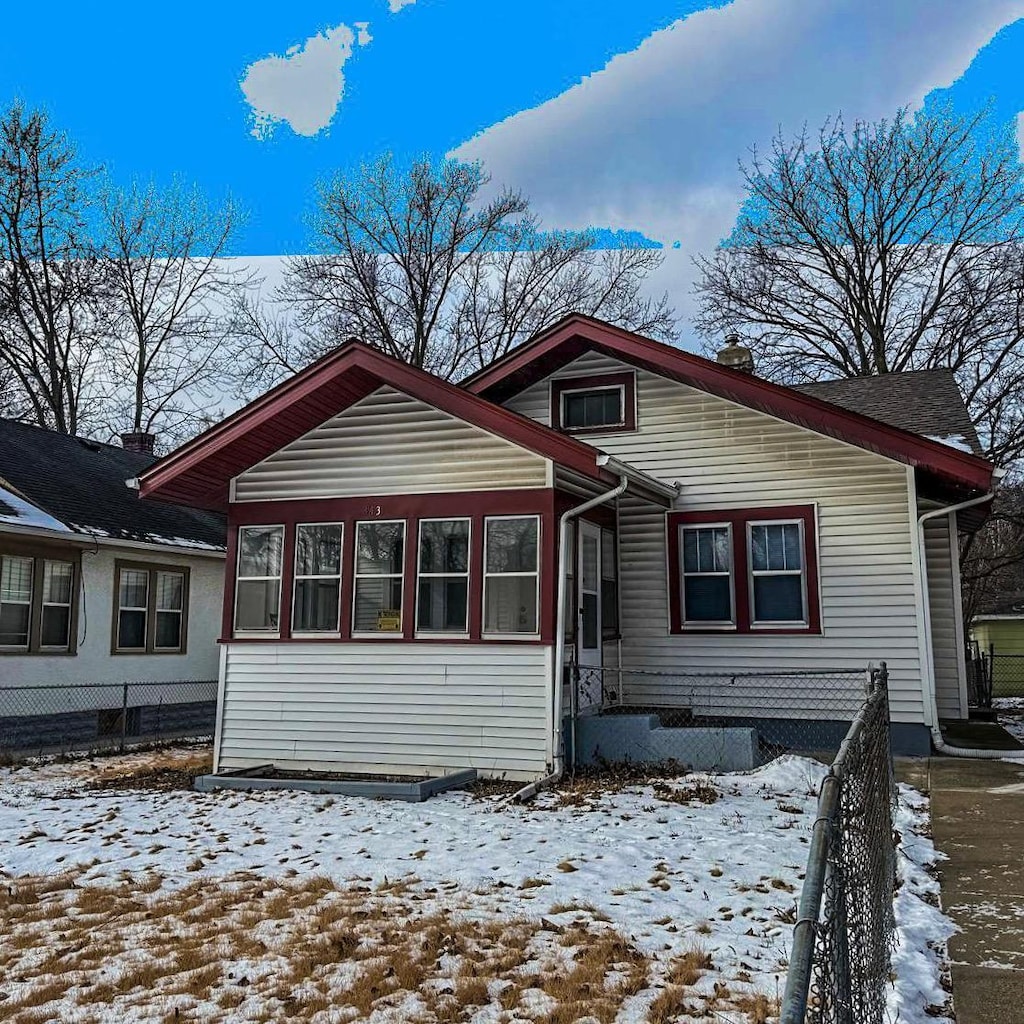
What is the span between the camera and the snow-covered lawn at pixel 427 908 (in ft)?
13.3

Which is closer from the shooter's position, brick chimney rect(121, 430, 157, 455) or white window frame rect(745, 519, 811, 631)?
white window frame rect(745, 519, 811, 631)

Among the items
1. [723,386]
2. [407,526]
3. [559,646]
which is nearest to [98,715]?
[407,526]

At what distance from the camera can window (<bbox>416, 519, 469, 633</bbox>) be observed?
10.1 m

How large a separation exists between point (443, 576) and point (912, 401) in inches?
322

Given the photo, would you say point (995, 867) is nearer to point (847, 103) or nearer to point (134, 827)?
point (134, 827)

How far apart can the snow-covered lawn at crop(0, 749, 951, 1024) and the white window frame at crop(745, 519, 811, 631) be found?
9.64 feet

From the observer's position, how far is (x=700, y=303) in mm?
28312

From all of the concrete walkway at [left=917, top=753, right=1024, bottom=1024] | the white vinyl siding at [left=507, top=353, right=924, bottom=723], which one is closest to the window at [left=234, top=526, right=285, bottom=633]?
the white vinyl siding at [left=507, top=353, right=924, bottom=723]

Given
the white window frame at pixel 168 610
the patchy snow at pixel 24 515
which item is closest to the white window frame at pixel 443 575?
the patchy snow at pixel 24 515

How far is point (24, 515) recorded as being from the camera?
13516 mm

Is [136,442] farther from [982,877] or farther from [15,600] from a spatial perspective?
[982,877]

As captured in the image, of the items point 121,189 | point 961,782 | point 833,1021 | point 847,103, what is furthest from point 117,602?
point 847,103

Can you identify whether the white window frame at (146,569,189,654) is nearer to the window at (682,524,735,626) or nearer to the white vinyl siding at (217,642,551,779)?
the white vinyl siding at (217,642,551,779)

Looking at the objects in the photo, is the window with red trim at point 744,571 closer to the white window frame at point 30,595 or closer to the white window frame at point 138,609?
the white window frame at point 138,609
